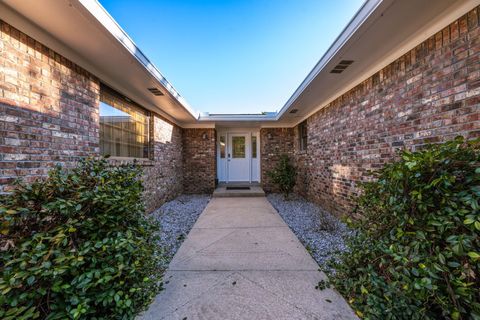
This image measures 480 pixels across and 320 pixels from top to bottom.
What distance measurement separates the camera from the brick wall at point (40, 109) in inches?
75.7

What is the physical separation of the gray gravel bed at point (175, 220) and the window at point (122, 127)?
5.09 ft

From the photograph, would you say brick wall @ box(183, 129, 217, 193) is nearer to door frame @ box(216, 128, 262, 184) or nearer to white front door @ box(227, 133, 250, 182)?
door frame @ box(216, 128, 262, 184)

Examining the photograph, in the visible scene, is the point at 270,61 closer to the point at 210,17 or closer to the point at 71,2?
the point at 210,17

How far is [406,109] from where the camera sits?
2.53m

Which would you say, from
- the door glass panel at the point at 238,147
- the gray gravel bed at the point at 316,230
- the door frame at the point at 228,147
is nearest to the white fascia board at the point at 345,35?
the gray gravel bed at the point at 316,230

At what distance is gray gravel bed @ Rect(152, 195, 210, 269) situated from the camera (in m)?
3.03

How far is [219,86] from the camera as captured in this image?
927 cm

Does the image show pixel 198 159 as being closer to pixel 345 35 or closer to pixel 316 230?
pixel 316 230

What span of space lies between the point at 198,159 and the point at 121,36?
17.9 ft

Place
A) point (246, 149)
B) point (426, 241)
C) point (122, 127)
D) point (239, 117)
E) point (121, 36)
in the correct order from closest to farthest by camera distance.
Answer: point (426, 241) → point (121, 36) → point (122, 127) → point (239, 117) → point (246, 149)

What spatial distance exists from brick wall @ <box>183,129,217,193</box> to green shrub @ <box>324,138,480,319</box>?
6276mm

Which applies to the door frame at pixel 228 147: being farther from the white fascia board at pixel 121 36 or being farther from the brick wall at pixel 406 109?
the white fascia board at pixel 121 36

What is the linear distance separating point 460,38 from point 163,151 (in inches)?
234

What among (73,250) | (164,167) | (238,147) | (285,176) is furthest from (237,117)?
(73,250)
